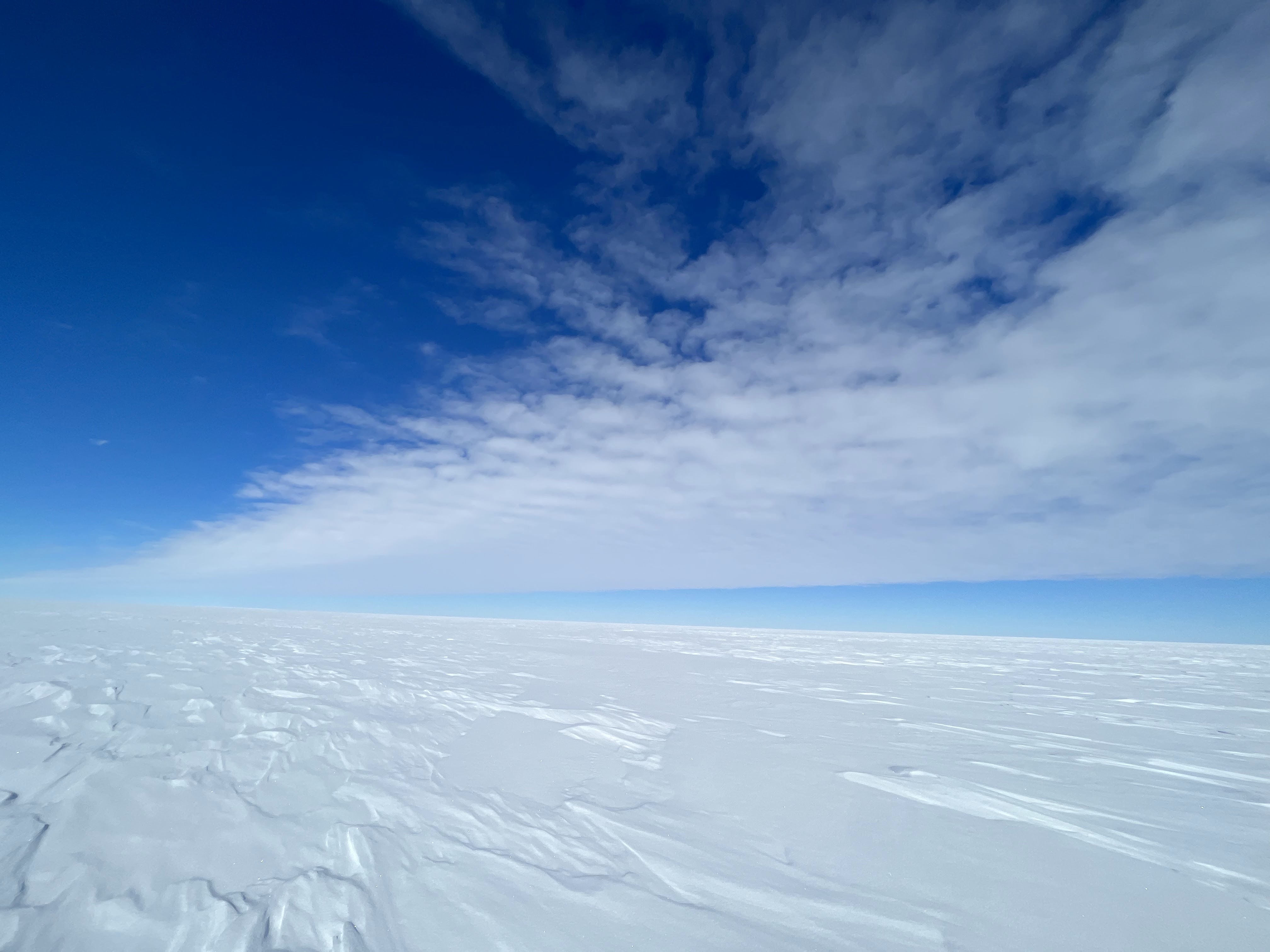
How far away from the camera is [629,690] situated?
9086 millimetres

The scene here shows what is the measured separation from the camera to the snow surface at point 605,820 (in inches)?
98.3

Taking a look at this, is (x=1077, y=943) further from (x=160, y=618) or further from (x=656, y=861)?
(x=160, y=618)

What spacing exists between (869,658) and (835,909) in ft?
59.2

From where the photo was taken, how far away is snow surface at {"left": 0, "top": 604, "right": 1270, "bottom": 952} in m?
2.50

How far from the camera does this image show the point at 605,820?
3.65 m

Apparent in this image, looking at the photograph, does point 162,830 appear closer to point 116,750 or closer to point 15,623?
point 116,750

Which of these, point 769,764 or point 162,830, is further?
point 769,764

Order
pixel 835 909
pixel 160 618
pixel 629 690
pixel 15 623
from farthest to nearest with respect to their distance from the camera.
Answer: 1. pixel 160 618
2. pixel 15 623
3. pixel 629 690
4. pixel 835 909

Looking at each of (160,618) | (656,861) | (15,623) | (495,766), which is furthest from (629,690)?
(160,618)

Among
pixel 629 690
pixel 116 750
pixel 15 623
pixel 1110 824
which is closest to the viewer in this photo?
pixel 1110 824

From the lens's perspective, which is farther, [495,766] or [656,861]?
[495,766]

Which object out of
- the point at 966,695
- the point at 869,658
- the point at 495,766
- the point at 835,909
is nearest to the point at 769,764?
the point at 835,909

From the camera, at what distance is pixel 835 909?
2.68 m

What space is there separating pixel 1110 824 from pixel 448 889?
16.1 feet
